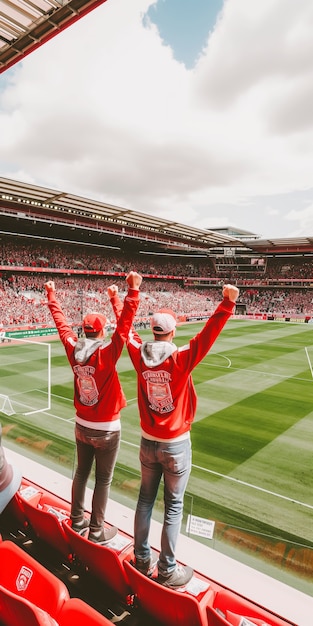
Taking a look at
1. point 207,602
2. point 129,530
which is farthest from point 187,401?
point 129,530

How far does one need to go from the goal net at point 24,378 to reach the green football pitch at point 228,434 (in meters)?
0.04

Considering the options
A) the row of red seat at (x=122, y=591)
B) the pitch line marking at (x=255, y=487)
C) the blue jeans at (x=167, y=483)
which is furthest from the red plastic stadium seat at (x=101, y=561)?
the pitch line marking at (x=255, y=487)

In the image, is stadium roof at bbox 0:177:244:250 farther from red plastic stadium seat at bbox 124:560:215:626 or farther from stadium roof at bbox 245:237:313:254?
red plastic stadium seat at bbox 124:560:215:626

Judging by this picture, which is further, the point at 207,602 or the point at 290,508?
the point at 290,508

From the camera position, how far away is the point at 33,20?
4.16 metres

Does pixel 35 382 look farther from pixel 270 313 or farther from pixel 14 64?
pixel 270 313

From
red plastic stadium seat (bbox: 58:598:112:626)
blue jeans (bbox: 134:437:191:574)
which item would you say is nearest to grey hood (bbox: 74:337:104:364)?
blue jeans (bbox: 134:437:191:574)

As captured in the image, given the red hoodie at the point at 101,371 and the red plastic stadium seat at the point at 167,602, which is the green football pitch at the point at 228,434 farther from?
the red plastic stadium seat at the point at 167,602

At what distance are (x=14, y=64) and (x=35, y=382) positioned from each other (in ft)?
39.8

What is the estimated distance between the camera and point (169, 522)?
9.36 feet

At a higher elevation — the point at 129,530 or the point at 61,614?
the point at 61,614

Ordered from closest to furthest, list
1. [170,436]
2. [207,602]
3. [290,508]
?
[207,602] → [170,436] → [290,508]

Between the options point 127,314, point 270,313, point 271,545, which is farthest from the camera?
point 270,313

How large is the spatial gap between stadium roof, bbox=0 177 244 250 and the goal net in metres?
10.9
